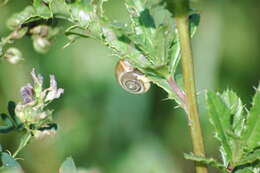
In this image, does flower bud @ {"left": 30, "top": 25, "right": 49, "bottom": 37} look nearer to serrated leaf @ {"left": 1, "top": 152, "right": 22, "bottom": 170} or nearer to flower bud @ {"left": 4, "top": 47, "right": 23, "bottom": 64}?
flower bud @ {"left": 4, "top": 47, "right": 23, "bottom": 64}

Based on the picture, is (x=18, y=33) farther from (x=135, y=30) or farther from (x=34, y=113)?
(x=135, y=30)

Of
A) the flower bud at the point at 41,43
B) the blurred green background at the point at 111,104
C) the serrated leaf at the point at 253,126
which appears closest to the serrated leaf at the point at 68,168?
the flower bud at the point at 41,43

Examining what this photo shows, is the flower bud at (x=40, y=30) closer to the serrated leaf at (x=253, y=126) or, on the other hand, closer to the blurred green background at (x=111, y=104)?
the serrated leaf at (x=253, y=126)

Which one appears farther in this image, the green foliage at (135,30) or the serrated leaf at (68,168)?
the serrated leaf at (68,168)

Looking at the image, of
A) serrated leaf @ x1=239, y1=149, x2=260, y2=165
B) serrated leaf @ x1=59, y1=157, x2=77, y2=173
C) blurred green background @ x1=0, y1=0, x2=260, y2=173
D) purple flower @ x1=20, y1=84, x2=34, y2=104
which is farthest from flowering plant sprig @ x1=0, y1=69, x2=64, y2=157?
blurred green background @ x1=0, y1=0, x2=260, y2=173

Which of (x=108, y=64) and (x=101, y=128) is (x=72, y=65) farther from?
(x=101, y=128)
